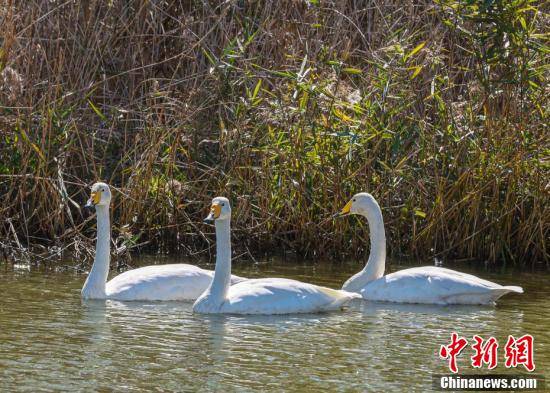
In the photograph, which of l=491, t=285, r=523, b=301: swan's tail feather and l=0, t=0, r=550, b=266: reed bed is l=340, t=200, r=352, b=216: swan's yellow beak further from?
l=491, t=285, r=523, b=301: swan's tail feather

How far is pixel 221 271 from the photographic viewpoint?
10141 millimetres

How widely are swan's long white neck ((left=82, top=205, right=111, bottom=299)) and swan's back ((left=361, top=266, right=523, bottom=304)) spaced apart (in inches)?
93.8

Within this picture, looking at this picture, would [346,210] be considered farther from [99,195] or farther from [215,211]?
[99,195]

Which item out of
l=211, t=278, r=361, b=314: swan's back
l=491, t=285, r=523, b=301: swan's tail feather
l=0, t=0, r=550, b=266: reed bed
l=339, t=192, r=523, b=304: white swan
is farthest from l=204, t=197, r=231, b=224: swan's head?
l=491, t=285, r=523, b=301: swan's tail feather

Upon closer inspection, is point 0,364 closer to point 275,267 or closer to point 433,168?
point 275,267

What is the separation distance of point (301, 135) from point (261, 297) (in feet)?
9.92

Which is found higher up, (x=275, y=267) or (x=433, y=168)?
(x=433, y=168)

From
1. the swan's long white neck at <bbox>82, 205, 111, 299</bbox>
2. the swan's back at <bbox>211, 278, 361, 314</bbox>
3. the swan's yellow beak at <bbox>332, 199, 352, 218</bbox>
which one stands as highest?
the swan's yellow beak at <bbox>332, 199, 352, 218</bbox>

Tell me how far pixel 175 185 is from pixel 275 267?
4.31ft

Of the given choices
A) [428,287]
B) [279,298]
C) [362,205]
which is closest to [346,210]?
[362,205]

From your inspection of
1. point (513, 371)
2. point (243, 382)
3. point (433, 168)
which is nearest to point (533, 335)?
point (513, 371)

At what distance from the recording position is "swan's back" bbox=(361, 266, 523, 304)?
34.7ft

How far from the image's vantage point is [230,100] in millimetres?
13453

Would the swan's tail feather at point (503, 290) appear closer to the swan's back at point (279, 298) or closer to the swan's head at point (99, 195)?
the swan's back at point (279, 298)
